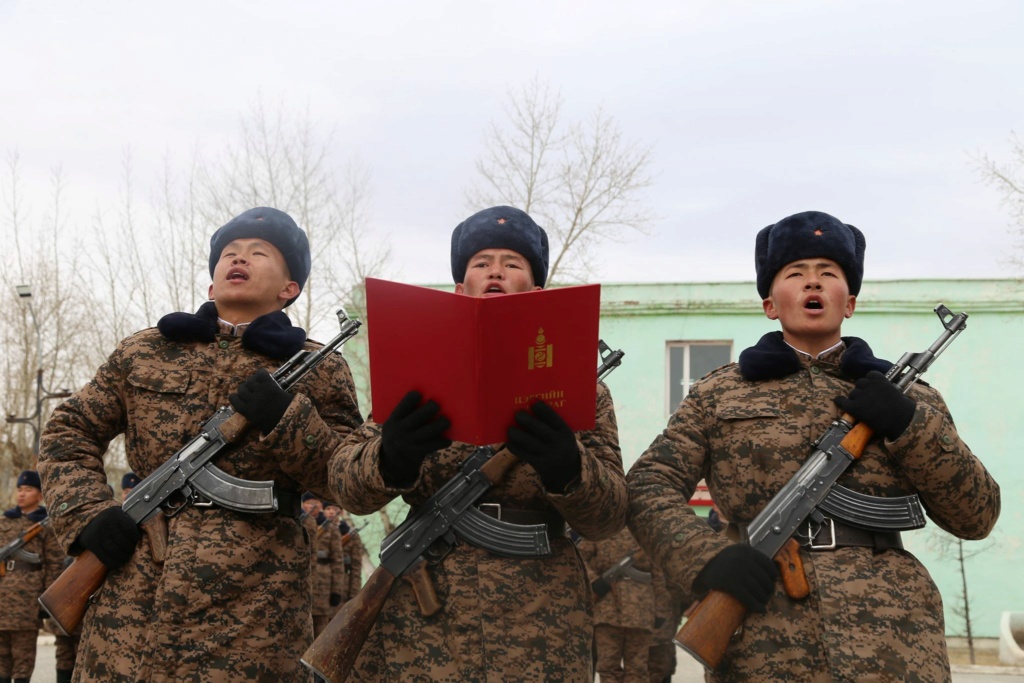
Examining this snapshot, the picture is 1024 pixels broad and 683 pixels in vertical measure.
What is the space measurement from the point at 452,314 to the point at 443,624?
3.57ft

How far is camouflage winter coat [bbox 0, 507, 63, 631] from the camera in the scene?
36.8 ft

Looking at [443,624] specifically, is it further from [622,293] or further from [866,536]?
[622,293]

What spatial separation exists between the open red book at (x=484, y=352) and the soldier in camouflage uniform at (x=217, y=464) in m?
0.89

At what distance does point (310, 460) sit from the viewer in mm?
3834

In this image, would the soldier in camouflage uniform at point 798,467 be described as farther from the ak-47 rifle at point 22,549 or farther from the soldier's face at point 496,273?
the ak-47 rifle at point 22,549

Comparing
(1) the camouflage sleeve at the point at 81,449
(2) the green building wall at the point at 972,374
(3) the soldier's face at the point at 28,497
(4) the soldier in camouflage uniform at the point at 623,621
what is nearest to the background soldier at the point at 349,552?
(3) the soldier's face at the point at 28,497

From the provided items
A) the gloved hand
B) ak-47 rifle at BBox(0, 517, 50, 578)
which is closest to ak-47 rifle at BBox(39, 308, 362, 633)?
the gloved hand

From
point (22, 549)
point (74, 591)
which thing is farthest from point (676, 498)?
point (22, 549)

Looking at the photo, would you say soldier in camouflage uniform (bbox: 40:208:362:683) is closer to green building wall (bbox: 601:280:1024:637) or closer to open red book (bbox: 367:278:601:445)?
open red book (bbox: 367:278:601:445)

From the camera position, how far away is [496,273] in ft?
12.0

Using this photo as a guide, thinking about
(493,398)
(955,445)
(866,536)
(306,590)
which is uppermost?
(493,398)

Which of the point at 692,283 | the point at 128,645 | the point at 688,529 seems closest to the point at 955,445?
the point at 688,529

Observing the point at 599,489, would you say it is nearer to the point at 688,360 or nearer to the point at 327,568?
the point at 327,568

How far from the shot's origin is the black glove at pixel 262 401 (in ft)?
12.4
